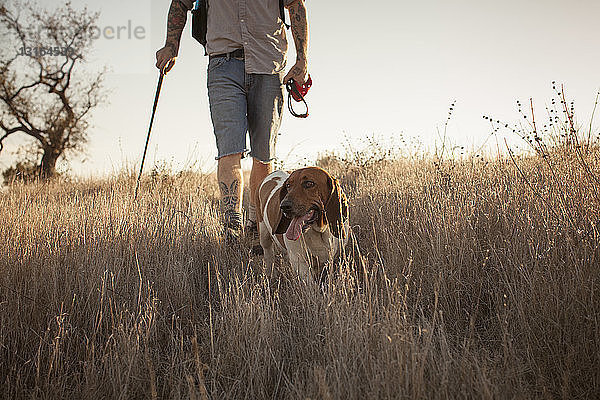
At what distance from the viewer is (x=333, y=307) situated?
2.22 meters

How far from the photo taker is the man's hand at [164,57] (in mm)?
4121

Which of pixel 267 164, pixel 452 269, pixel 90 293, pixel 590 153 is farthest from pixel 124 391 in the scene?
pixel 590 153

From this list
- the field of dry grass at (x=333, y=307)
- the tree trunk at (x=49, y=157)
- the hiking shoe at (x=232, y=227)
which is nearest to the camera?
the field of dry grass at (x=333, y=307)

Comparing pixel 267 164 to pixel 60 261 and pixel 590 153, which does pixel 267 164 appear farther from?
pixel 590 153

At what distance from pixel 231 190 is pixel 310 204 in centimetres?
121

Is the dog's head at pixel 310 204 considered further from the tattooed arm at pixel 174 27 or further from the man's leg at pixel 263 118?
the tattooed arm at pixel 174 27

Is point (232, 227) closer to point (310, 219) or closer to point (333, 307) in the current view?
point (310, 219)

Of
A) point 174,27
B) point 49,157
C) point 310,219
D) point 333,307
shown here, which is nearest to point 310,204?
point 310,219

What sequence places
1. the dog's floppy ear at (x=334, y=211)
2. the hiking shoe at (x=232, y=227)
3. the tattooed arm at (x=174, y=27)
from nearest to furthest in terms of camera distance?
1. the dog's floppy ear at (x=334, y=211)
2. the hiking shoe at (x=232, y=227)
3. the tattooed arm at (x=174, y=27)

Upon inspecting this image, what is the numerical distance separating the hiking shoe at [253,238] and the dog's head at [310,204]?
0.91 m

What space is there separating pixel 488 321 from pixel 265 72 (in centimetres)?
263

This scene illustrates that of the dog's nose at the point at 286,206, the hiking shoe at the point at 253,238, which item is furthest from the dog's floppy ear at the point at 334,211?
the hiking shoe at the point at 253,238

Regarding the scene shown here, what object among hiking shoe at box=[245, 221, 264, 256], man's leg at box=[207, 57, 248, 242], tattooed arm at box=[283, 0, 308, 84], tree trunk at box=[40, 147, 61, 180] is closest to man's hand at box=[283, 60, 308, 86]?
tattooed arm at box=[283, 0, 308, 84]

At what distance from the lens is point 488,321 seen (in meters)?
2.40
